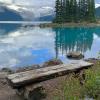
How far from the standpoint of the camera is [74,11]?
3898 inches

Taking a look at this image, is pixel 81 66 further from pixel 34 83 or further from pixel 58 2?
pixel 58 2

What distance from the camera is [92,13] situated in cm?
10150

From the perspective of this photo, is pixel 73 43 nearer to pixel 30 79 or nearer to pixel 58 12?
pixel 30 79

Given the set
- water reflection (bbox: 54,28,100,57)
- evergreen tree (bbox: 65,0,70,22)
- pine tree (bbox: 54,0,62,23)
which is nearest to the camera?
water reflection (bbox: 54,28,100,57)

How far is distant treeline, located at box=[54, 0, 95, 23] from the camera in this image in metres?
96.9

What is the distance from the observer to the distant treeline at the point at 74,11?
96875 millimetres

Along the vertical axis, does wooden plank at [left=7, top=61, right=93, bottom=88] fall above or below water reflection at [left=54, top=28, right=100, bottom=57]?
above

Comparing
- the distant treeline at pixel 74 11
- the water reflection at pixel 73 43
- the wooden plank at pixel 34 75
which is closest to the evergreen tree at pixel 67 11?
the distant treeline at pixel 74 11

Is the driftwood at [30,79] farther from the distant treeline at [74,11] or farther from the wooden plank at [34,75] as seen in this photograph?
the distant treeline at [74,11]

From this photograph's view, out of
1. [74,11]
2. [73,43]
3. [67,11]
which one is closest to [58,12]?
[67,11]

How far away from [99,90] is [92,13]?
95.4 meters

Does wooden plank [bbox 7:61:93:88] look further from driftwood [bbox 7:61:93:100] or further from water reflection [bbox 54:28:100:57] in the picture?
water reflection [bbox 54:28:100:57]

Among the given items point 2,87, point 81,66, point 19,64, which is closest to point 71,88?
point 81,66

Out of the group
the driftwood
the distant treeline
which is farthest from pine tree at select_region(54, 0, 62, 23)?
the driftwood
